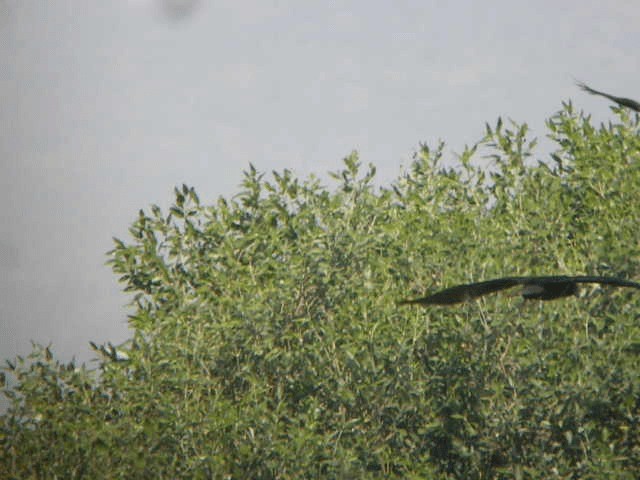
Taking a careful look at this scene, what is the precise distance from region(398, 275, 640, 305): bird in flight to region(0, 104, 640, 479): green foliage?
330 inches

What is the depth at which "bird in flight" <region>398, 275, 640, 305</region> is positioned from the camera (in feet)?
14.0

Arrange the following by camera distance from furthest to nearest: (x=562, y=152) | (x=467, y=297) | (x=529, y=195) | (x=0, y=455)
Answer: (x=562, y=152) → (x=529, y=195) → (x=0, y=455) → (x=467, y=297)

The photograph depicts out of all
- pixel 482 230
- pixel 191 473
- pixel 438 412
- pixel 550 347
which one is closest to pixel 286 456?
pixel 191 473

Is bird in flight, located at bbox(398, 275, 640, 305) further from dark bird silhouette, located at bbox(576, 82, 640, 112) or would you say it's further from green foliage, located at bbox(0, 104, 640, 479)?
green foliage, located at bbox(0, 104, 640, 479)

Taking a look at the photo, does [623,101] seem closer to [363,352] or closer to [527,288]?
[527,288]

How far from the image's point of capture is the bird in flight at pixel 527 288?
168 inches

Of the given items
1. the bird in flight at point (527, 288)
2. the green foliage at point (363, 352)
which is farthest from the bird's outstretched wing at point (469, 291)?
the green foliage at point (363, 352)

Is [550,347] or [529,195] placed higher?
[529,195]

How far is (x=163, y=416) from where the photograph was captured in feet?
48.6

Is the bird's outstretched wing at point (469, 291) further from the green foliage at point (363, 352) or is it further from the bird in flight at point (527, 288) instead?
the green foliage at point (363, 352)

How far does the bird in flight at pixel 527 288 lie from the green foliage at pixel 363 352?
8.38 meters

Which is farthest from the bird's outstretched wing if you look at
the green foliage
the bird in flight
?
the green foliage

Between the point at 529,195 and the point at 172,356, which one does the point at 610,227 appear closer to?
the point at 529,195

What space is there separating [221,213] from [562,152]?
6.98 metres
